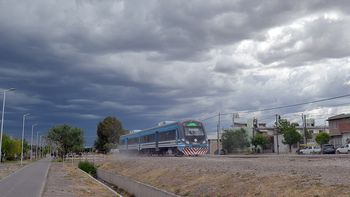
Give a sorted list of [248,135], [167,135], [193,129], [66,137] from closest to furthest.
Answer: [193,129]
[167,135]
[66,137]
[248,135]

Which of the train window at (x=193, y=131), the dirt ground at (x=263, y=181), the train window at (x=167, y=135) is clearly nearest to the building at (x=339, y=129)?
the train window at (x=193, y=131)

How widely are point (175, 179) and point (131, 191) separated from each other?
474 centimetres

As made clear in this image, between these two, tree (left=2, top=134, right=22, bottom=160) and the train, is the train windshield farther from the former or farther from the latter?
tree (left=2, top=134, right=22, bottom=160)

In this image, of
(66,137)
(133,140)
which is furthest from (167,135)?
(66,137)

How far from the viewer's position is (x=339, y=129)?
76688 millimetres

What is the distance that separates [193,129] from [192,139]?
1146mm

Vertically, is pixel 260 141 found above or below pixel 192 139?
below

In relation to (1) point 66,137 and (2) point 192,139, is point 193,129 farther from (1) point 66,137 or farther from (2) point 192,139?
(1) point 66,137

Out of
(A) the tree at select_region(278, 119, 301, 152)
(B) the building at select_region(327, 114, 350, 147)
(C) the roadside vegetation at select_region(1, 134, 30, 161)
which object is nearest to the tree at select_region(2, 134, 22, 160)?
(C) the roadside vegetation at select_region(1, 134, 30, 161)

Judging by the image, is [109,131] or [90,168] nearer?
[90,168]

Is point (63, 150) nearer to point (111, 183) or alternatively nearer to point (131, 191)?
point (111, 183)

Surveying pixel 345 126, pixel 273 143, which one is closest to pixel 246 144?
pixel 273 143

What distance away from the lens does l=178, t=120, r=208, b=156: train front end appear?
136 feet

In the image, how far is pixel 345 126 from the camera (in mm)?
75250
